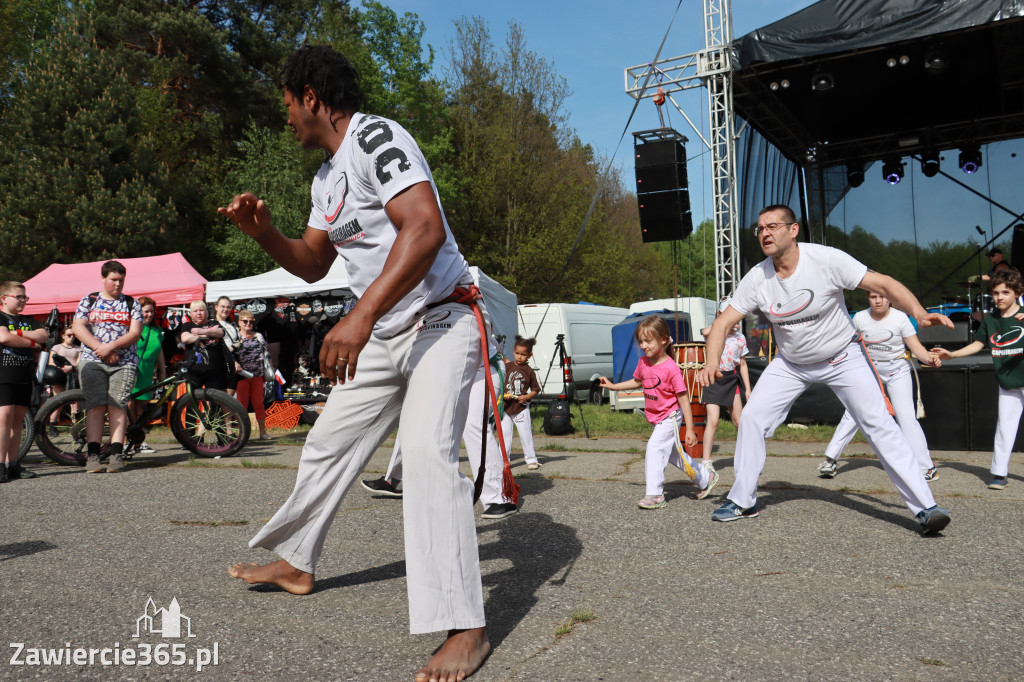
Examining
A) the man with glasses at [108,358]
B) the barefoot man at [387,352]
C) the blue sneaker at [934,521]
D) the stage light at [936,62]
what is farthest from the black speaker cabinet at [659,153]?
the barefoot man at [387,352]

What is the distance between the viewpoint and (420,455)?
2482 millimetres

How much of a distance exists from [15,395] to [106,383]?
0.77 m

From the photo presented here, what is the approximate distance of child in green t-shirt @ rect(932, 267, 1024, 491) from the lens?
6.29 meters

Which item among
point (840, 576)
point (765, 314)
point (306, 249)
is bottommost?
point (840, 576)

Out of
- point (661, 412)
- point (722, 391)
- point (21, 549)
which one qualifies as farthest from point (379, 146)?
point (722, 391)

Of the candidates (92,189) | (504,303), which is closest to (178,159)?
(92,189)

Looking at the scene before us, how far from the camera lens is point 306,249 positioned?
10.3 ft

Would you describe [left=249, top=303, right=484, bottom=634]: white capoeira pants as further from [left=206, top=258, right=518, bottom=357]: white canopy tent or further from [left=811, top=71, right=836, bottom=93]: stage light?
[left=811, top=71, right=836, bottom=93]: stage light

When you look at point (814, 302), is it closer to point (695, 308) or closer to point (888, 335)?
point (888, 335)

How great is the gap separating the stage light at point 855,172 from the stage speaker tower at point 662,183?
8.38m

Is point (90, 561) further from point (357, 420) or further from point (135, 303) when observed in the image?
point (135, 303)

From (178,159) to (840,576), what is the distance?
3149cm

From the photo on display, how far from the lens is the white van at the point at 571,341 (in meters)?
18.0

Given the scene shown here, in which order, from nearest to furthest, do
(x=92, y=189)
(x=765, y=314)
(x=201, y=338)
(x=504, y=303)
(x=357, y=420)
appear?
(x=357, y=420), (x=765, y=314), (x=201, y=338), (x=504, y=303), (x=92, y=189)
